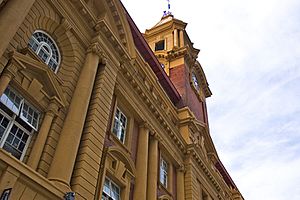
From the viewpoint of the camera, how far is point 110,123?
48.6ft

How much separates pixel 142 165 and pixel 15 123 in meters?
7.29

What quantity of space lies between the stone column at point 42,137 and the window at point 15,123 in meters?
0.28

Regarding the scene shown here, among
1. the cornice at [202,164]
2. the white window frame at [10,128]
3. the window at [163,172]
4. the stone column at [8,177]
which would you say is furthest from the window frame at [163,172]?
the stone column at [8,177]

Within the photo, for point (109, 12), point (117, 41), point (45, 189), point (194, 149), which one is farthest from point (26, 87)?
point (194, 149)

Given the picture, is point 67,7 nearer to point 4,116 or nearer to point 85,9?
point 85,9

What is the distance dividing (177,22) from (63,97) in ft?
89.7

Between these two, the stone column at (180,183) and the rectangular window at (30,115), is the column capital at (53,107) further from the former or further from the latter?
the stone column at (180,183)

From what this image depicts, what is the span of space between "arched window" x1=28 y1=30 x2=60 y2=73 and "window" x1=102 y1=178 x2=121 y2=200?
4.68 metres

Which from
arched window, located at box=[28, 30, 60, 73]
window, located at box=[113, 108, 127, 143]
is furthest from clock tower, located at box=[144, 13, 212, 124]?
arched window, located at box=[28, 30, 60, 73]

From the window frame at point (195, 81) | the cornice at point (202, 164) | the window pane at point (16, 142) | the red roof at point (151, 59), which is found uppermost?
the window frame at point (195, 81)

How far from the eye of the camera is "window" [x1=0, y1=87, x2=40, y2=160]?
31.7ft

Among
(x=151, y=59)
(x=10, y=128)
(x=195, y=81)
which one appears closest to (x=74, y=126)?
(x=10, y=128)

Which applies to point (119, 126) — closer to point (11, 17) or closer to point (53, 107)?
point (53, 107)

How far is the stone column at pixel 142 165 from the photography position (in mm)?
14963
